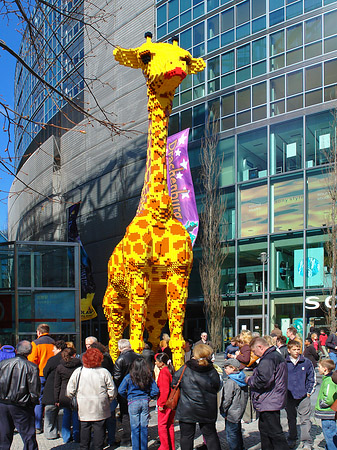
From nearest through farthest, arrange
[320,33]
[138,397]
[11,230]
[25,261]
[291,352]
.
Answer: [138,397], [291,352], [25,261], [320,33], [11,230]

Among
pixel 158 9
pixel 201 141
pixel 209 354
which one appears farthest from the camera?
pixel 158 9

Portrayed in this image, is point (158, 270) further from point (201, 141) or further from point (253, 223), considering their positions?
point (201, 141)

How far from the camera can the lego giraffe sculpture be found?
10438 millimetres

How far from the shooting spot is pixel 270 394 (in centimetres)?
585

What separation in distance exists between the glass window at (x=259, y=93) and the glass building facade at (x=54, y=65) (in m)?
7.04

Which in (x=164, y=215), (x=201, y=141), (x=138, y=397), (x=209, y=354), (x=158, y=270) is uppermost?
(x=201, y=141)

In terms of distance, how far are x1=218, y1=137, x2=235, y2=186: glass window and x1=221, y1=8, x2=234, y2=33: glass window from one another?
4.81 m

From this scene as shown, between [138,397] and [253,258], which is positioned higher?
[253,258]

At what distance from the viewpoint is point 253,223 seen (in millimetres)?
22094

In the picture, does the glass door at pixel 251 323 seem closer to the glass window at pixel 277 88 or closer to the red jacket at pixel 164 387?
the glass window at pixel 277 88

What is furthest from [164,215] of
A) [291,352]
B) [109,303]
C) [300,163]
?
[300,163]

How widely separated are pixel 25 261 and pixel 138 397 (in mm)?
10041

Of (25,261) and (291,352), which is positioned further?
(25,261)

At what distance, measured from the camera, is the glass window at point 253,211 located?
21688mm
